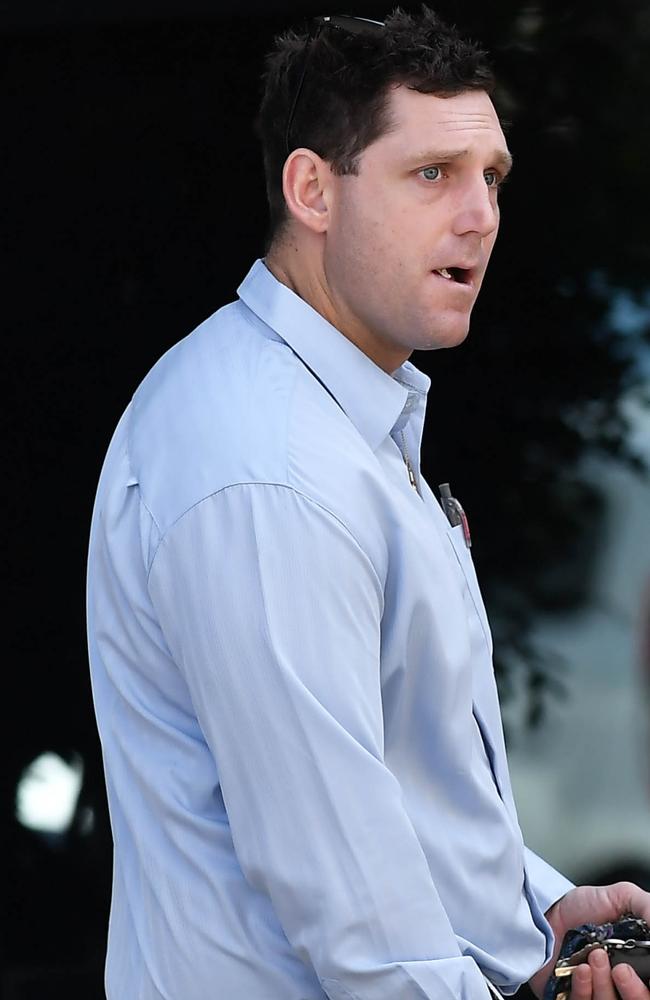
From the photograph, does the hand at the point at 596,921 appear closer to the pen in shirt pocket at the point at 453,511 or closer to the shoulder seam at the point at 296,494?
the pen in shirt pocket at the point at 453,511

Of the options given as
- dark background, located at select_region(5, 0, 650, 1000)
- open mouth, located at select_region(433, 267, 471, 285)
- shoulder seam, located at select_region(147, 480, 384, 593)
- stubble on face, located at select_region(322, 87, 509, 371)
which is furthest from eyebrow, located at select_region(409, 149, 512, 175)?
dark background, located at select_region(5, 0, 650, 1000)

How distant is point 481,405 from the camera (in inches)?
137

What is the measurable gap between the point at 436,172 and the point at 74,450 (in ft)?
6.51

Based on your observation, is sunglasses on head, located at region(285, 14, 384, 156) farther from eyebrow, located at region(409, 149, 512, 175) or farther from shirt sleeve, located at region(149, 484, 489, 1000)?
shirt sleeve, located at region(149, 484, 489, 1000)

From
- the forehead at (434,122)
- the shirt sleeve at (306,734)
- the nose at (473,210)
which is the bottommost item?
the shirt sleeve at (306,734)

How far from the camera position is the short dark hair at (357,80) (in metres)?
1.52

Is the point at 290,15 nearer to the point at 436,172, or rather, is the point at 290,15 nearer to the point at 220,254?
the point at 220,254

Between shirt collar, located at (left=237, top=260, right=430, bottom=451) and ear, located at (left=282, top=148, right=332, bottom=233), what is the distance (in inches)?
2.7

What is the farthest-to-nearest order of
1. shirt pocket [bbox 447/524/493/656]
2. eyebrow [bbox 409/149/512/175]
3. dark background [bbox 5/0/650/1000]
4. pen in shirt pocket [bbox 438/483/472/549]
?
dark background [bbox 5/0/650/1000] → pen in shirt pocket [bbox 438/483/472/549] → shirt pocket [bbox 447/524/493/656] → eyebrow [bbox 409/149/512/175]

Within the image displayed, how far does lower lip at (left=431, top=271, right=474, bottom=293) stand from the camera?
1535mm

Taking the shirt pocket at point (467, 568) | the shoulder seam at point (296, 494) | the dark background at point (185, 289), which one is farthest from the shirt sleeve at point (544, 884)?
the dark background at point (185, 289)

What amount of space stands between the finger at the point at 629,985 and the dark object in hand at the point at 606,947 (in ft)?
0.07

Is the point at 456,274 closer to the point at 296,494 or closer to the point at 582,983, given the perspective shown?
the point at 296,494

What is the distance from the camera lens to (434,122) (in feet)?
4.99
